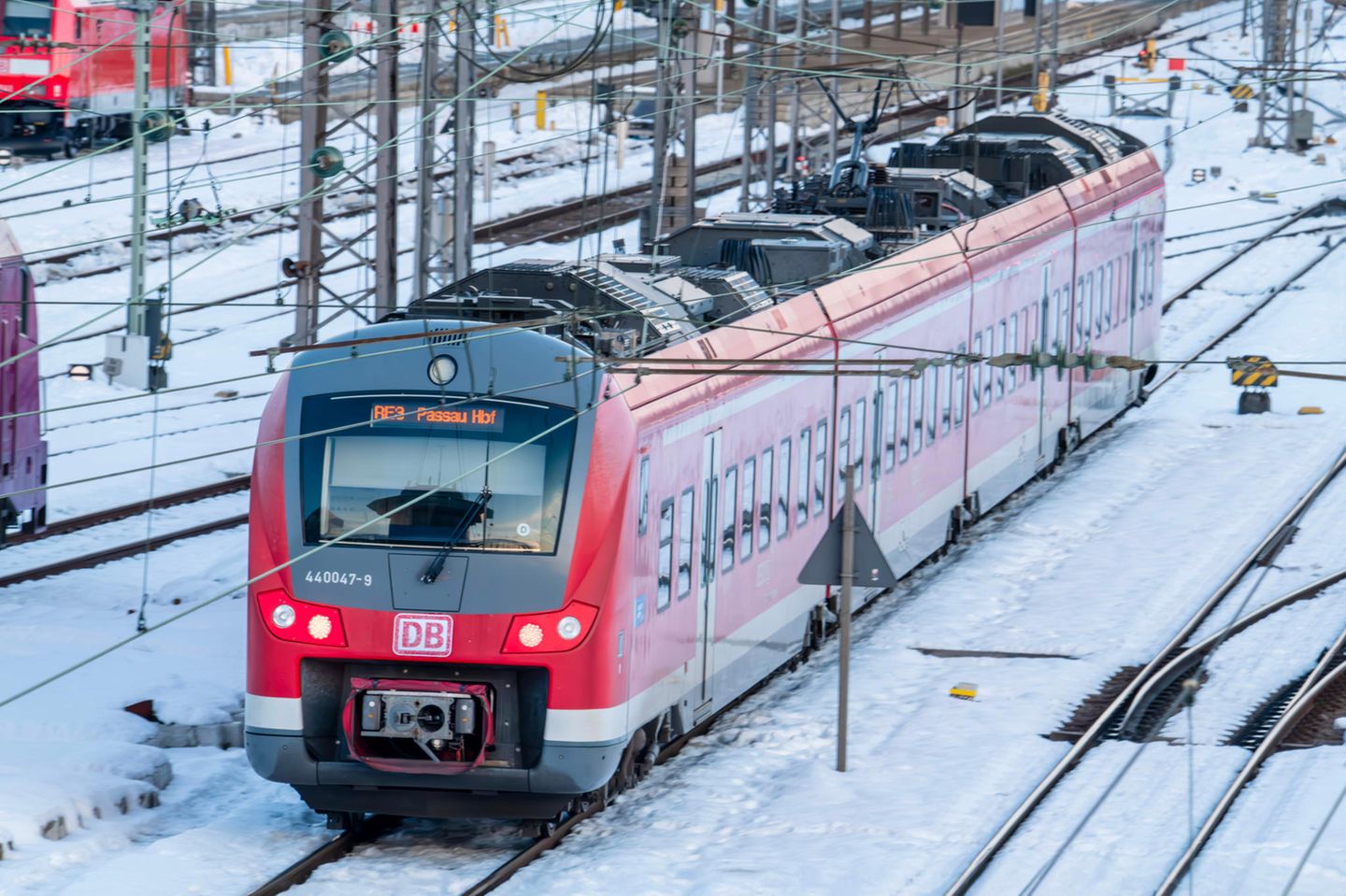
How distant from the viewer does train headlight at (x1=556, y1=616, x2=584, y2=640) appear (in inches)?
485

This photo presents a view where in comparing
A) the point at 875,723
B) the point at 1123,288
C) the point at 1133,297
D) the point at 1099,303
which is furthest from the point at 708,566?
the point at 1133,297

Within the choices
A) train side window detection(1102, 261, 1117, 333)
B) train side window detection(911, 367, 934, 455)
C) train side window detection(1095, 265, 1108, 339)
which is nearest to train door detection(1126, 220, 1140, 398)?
train side window detection(1102, 261, 1117, 333)

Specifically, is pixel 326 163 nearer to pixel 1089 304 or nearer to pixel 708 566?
pixel 708 566

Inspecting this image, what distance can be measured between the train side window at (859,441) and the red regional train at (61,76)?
24140 millimetres

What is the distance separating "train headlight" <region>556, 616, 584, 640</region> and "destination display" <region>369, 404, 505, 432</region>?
3.73 ft

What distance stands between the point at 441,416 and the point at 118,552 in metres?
10.4

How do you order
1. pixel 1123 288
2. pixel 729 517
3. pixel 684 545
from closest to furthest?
pixel 684 545 → pixel 729 517 → pixel 1123 288

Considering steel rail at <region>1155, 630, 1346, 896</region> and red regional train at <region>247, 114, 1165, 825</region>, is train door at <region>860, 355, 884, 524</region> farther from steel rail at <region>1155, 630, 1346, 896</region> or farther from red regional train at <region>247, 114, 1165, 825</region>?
steel rail at <region>1155, 630, 1346, 896</region>

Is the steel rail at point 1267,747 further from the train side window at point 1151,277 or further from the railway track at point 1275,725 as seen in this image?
the train side window at point 1151,277

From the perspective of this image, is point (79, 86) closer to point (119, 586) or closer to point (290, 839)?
point (119, 586)

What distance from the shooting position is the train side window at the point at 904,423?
752 inches

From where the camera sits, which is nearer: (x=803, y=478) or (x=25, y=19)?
(x=803, y=478)

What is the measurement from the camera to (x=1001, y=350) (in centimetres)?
2253

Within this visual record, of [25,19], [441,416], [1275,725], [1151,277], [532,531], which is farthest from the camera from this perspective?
[25,19]
